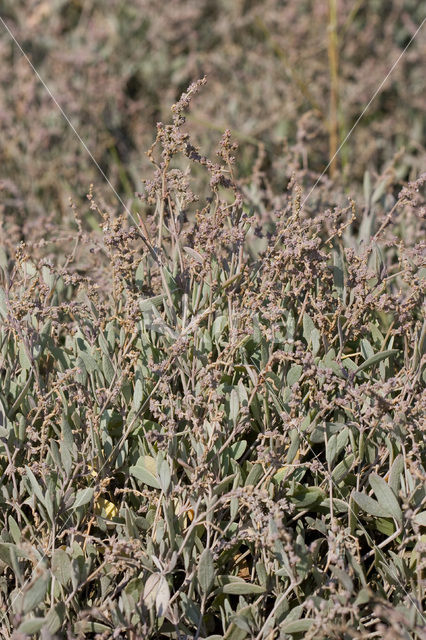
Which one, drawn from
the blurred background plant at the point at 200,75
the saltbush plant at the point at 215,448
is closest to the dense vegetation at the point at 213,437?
the saltbush plant at the point at 215,448

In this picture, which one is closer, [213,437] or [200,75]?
[213,437]

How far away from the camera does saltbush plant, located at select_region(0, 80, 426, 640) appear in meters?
1.63

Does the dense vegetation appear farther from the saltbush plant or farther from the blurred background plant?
the blurred background plant

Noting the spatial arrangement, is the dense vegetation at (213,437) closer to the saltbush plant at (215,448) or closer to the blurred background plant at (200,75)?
the saltbush plant at (215,448)

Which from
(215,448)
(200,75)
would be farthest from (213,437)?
(200,75)

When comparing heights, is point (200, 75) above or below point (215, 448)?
above

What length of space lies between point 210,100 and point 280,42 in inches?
25.1

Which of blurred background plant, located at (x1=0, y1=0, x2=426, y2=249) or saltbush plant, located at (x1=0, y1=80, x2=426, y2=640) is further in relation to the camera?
blurred background plant, located at (x1=0, y1=0, x2=426, y2=249)

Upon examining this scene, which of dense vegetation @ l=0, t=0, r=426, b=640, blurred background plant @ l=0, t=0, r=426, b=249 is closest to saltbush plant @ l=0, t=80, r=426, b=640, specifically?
dense vegetation @ l=0, t=0, r=426, b=640

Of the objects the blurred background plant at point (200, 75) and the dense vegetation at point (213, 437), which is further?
the blurred background plant at point (200, 75)

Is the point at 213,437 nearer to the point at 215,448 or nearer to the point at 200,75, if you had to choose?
the point at 215,448

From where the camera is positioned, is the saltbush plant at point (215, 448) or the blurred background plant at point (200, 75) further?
the blurred background plant at point (200, 75)

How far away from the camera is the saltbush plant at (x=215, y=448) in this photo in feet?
5.36

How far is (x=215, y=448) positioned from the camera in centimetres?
177
